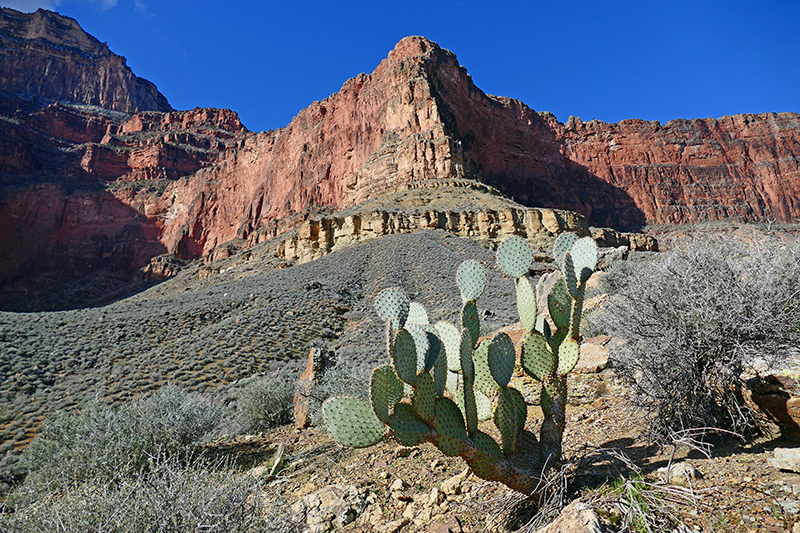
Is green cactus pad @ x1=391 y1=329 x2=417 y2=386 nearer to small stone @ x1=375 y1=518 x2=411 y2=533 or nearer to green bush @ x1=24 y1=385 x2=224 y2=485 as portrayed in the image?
small stone @ x1=375 y1=518 x2=411 y2=533

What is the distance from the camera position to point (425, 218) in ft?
106

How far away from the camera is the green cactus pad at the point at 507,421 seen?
246cm

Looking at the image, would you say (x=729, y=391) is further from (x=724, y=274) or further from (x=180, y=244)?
(x=180, y=244)

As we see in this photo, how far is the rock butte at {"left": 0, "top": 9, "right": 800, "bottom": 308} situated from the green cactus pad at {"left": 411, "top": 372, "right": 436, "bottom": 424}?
144ft

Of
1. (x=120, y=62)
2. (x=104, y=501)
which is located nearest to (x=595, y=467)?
(x=104, y=501)

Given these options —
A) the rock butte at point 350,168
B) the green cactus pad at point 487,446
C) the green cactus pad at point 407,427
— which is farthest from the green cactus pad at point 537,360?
the rock butte at point 350,168

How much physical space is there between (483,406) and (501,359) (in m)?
0.71

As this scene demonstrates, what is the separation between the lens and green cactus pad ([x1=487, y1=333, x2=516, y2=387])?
2.57 m

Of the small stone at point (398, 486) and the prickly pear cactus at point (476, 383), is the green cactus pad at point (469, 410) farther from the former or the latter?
the small stone at point (398, 486)

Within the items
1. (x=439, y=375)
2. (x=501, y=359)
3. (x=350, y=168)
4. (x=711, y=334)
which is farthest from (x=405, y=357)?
(x=350, y=168)

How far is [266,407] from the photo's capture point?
6883 mm

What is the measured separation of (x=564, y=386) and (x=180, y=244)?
69.7 meters

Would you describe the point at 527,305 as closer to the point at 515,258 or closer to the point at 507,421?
the point at 515,258

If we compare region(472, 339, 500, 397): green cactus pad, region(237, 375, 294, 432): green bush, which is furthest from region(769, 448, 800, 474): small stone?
region(237, 375, 294, 432): green bush
